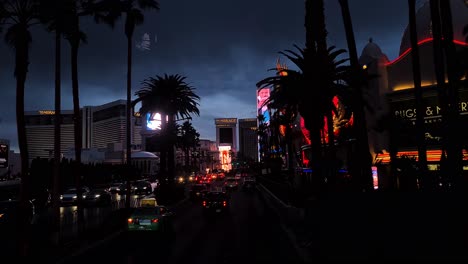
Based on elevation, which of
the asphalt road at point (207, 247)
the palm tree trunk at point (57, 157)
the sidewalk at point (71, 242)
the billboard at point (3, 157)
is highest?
the billboard at point (3, 157)

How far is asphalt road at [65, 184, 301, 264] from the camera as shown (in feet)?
48.0

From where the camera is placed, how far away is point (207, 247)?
56.0ft

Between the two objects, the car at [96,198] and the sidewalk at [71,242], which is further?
the car at [96,198]

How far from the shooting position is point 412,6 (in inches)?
957

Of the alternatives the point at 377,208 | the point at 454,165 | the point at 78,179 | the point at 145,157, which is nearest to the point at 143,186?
the point at 78,179

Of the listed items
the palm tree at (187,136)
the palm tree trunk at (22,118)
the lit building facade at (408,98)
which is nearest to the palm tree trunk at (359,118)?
the lit building facade at (408,98)

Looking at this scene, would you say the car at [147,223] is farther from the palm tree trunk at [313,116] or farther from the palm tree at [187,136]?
the palm tree at [187,136]

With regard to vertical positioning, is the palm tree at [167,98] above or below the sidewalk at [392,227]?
above

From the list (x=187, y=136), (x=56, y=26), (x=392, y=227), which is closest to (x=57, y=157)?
(x=56, y=26)

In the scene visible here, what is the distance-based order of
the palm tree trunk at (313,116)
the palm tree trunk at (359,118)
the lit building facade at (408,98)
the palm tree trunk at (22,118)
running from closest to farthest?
1. the palm tree trunk at (22,118)
2. the palm tree trunk at (359,118)
3. the palm tree trunk at (313,116)
4. the lit building facade at (408,98)

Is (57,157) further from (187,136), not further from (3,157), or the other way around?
(3,157)

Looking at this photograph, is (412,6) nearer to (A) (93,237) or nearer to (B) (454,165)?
(B) (454,165)

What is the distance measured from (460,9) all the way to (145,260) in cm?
4957

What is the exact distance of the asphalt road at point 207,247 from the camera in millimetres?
14625
